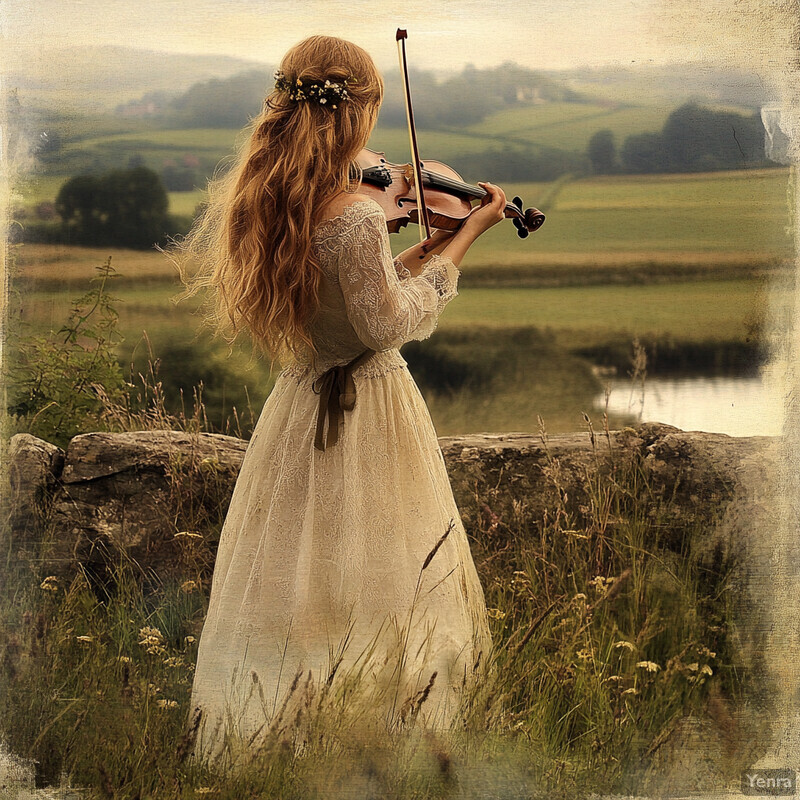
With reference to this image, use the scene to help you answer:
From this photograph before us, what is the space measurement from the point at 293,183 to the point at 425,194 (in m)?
0.50

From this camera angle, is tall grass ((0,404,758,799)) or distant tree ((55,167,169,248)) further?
distant tree ((55,167,169,248))

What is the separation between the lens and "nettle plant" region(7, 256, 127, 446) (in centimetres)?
340

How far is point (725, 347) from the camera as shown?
341cm

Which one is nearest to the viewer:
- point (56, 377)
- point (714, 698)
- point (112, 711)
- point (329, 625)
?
point (329, 625)

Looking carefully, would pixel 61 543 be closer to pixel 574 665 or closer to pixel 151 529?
pixel 151 529

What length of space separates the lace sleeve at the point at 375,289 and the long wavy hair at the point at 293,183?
0.36ft

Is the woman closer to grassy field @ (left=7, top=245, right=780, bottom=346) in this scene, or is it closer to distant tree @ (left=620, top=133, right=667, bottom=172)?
grassy field @ (left=7, top=245, right=780, bottom=346)

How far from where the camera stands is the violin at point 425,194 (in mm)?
2613

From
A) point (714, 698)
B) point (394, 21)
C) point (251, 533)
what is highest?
point (394, 21)

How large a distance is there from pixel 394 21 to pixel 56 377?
195 cm

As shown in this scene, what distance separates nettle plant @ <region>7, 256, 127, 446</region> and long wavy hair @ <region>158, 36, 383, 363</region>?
49.2 inches

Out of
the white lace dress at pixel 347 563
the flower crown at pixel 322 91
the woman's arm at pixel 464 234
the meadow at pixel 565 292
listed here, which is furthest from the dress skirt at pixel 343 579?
the meadow at pixel 565 292

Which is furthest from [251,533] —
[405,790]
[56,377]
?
[56,377]

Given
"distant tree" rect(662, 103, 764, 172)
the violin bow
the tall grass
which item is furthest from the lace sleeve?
"distant tree" rect(662, 103, 764, 172)
